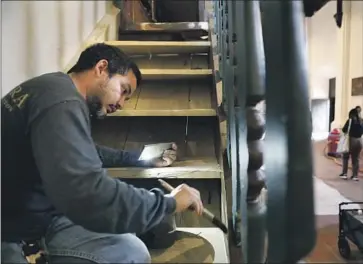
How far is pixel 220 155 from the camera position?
1.50m

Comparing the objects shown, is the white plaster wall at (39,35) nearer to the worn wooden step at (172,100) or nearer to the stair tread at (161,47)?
the stair tread at (161,47)

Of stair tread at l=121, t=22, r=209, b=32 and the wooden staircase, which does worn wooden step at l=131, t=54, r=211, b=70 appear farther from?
stair tread at l=121, t=22, r=209, b=32

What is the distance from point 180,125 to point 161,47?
55 cm

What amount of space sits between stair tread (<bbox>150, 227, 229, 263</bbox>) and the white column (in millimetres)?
423

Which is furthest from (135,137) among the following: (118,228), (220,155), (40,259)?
(118,228)

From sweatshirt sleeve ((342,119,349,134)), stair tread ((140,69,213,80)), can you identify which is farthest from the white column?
stair tread ((140,69,213,80))

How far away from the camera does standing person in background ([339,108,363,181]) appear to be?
3.73 ft

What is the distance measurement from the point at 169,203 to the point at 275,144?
0.34 metres

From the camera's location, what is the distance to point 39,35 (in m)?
1.53

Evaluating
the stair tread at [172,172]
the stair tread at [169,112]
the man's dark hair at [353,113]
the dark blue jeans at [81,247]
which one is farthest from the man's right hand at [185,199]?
the stair tread at [169,112]

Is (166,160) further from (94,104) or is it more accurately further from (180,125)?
(94,104)

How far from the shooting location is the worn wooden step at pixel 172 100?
1.59 meters

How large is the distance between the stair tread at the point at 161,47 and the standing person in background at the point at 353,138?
1.09 meters

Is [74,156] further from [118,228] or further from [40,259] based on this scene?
[40,259]
